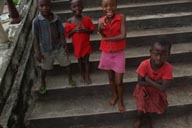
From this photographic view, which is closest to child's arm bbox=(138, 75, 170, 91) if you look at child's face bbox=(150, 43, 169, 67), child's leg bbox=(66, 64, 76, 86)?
child's face bbox=(150, 43, 169, 67)

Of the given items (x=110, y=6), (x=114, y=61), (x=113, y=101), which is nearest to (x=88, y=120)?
(x=113, y=101)

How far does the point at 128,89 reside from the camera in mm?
4203

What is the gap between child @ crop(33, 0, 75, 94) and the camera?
3.67 meters

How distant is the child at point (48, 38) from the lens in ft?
12.0

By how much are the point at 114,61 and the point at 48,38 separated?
104cm

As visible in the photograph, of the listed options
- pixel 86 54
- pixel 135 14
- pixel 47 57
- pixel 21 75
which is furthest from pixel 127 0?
pixel 21 75

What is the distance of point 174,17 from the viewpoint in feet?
16.4

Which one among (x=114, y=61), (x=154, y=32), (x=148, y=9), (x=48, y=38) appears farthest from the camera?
(x=148, y=9)

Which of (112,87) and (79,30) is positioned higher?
(79,30)

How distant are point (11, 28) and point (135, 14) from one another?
248 centimetres

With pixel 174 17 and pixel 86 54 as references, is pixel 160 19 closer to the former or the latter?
pixel 174 17

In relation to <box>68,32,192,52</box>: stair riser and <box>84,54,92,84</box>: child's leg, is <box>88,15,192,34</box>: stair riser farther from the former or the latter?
<box>84,54,92,84</box>: child's leg

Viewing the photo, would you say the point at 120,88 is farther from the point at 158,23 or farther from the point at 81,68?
the point at 158,23

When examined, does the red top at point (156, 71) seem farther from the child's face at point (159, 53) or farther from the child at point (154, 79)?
the child's face at point (159, 53)
